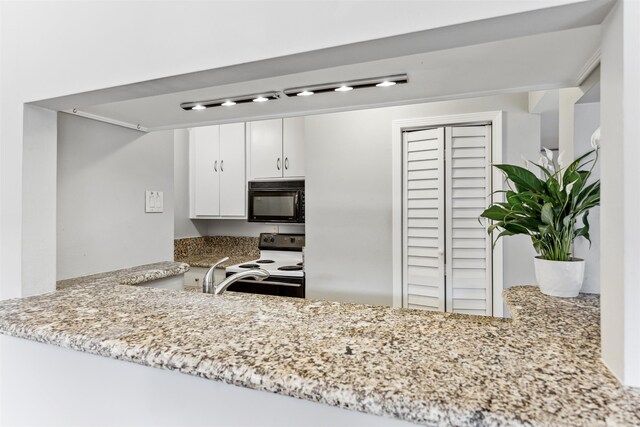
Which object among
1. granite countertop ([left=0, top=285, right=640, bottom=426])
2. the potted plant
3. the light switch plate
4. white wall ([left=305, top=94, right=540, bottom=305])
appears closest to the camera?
granite countertop ([left=0, top=285, right=640, bottom=426])

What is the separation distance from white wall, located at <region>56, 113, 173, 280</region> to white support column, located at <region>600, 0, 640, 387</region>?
6.23ft

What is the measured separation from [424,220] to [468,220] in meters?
0.29

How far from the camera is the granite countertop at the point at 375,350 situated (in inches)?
22.4

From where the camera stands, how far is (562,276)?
1176 millimetres

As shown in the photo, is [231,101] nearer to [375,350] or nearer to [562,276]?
[375,350]

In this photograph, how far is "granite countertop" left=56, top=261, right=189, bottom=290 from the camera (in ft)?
4.98

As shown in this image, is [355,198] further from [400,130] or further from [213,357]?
[213,357]

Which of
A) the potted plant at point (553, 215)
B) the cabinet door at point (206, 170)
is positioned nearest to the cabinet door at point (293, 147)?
the cabinet door at point (206, 170)

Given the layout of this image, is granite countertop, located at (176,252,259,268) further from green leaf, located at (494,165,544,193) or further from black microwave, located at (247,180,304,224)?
green leaf, located at (494,165,544,193)

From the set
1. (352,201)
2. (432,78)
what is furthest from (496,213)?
(352,201)

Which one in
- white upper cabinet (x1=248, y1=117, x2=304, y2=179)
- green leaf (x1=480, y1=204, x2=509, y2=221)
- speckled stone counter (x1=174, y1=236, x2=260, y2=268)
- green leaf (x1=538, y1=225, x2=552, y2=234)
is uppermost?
white upper cabinet (x1=248, y1=117, x2=304, y2=179)

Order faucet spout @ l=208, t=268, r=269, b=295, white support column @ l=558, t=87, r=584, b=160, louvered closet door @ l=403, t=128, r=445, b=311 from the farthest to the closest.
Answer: louvered closet door @ l=403, t=128, r=445, b=311
faucet spout @ l=208, t=268, r=269, b=295
white support column @ l=558, t=87, r=584, b=160

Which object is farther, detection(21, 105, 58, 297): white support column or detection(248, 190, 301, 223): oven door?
detection(248, 190, 301, 223): oven door

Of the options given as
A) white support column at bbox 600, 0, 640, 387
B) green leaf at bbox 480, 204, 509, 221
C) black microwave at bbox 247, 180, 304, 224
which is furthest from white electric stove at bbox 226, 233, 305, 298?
white support column at bbox 600, 0, 640, 387
